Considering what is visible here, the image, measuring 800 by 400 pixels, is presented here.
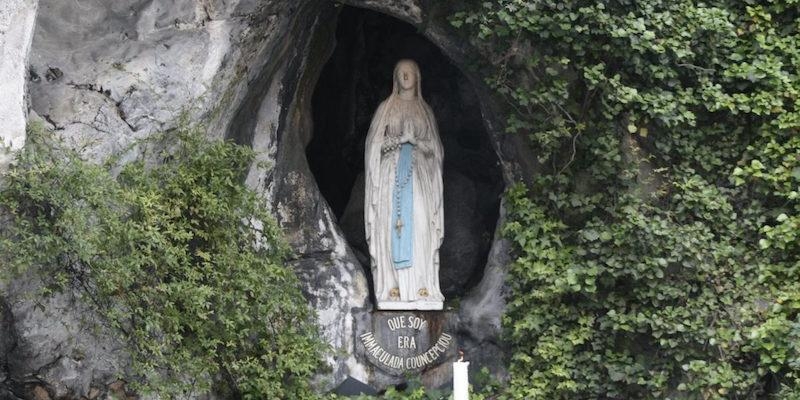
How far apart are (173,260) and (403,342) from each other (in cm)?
193

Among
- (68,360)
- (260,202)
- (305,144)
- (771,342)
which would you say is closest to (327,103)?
(305,144)

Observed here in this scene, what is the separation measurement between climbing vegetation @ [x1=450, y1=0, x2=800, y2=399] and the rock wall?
0.52 m

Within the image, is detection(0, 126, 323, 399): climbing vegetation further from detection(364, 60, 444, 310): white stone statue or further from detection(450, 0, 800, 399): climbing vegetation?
detection(450, 0, 800, 399): climbing vegetation

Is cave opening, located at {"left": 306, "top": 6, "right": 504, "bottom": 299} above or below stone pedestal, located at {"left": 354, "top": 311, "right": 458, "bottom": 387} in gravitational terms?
above

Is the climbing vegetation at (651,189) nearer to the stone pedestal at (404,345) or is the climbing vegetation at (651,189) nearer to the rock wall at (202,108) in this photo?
the rock wall at (202,108)

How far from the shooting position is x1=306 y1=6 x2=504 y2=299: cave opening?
36.6ft

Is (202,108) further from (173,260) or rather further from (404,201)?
(404,201)

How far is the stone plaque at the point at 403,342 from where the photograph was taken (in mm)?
10336

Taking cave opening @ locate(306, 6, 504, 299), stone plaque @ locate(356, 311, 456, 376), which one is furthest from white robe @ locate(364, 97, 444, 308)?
cave opening @ locate(306, 6, 504, 299)

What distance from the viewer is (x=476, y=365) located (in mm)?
10430

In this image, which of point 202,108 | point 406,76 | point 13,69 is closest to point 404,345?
point 406,76

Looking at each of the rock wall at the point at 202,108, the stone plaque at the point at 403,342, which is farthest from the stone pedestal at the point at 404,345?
the rock wall at the point at 202,108

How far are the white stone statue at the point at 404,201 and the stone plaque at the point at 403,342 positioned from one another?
0.09m

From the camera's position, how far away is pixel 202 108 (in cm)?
978
